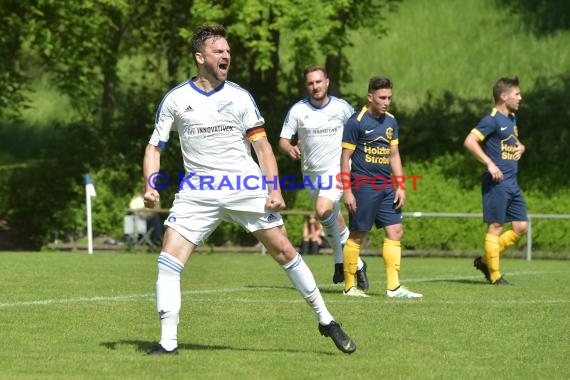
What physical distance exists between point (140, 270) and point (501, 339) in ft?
29.9

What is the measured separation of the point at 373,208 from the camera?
1272cm

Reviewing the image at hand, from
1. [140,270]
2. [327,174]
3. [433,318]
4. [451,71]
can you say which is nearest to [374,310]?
[433,318]

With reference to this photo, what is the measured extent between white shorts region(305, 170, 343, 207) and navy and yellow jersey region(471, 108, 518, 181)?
186cm

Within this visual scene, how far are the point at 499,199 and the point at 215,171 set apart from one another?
674 cm

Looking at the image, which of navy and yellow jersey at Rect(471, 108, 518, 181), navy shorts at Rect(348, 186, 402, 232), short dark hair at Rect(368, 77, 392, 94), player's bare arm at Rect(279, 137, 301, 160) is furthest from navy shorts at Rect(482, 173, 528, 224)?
short dark hair at Rect(368, 77, 392, 94)

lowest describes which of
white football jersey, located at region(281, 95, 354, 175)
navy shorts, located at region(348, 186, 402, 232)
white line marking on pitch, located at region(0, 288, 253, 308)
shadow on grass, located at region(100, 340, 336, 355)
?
white line marking on pitch, located at region(0, 288, 253, 308)

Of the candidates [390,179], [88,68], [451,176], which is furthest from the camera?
[88,68]

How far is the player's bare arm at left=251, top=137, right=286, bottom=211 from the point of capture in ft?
27.2

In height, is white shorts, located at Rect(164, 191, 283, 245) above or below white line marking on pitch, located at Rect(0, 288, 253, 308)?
above

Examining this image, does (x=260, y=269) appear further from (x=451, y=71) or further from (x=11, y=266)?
(x=451, y=71)

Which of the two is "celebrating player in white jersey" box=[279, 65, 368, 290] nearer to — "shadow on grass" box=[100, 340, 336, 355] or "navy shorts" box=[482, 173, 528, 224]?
"navy shorts" box=[482, 173, 528, 224]

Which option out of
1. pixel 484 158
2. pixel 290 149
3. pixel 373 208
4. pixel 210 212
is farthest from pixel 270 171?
pixel 484 158

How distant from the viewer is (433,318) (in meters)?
10.5

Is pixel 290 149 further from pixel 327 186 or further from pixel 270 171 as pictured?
pixel 270 171
